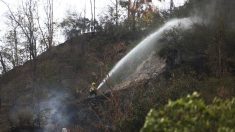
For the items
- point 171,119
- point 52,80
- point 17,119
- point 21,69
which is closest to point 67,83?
point 52,80

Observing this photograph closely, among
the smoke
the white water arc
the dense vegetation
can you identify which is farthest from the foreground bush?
the white water arc

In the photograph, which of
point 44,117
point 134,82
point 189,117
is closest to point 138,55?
point 134,82

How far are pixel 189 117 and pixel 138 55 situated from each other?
2635cm

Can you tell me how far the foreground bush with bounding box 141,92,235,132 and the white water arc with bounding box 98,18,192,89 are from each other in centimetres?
2285

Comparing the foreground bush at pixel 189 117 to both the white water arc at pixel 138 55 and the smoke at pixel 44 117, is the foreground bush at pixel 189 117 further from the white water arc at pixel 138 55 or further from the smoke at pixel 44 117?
the white water arc at pixel 138 55

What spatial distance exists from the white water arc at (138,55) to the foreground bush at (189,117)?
2285cm

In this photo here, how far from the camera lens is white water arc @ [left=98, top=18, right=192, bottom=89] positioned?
30.5 m

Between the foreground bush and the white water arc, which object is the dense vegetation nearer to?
the foreground bush

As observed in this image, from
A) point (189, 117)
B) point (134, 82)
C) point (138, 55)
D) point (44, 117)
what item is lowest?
point (44, 117)

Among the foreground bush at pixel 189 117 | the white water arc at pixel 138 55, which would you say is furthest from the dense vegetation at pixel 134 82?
the white water arc at pixel 138 55

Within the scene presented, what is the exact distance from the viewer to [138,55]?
106 feet

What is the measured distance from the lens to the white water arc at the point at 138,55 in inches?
1201

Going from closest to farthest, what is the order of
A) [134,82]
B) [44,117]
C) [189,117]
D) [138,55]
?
[189,117] → [134,82] → [44,117] → [138,55]

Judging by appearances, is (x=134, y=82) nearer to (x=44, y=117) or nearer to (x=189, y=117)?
(x=44, y=117)
